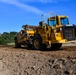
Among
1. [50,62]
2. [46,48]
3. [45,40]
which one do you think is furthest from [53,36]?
[50,62]

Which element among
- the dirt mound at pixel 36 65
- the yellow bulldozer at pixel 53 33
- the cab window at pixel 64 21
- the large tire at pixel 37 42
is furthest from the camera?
the large tire at pixel 37 42

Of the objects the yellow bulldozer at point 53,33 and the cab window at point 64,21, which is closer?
the yellow bulldozer at point 53,33

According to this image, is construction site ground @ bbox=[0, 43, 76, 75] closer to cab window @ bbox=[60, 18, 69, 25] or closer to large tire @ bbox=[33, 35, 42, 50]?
large tire @ bbox=[33, 35, 42, 50]

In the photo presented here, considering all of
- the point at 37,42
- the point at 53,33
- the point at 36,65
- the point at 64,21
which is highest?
the point at 64,21

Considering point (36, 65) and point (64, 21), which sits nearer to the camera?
point (36, 65)

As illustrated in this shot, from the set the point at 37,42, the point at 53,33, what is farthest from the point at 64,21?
the point at 37,42

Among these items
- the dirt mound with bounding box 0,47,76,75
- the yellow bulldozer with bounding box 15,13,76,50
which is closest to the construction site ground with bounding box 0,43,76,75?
the dirt mound with bounding box 0,47,76,75

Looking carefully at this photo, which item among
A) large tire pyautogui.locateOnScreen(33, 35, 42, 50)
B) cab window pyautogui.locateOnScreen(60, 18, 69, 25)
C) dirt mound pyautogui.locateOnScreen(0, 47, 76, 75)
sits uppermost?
cab window pyautogui.locateOnScreen(60, 18, 69, 25)

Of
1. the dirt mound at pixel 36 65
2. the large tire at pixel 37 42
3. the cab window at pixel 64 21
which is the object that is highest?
the cab window at pixel 64 21

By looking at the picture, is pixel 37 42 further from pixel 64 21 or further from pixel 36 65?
pixel 36 65

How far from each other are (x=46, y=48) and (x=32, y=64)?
7.43 meters

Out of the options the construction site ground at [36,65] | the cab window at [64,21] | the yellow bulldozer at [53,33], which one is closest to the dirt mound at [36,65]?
the construction site ground at [36,65]

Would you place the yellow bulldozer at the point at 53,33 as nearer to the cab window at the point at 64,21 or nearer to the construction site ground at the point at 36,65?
the cab window at the point at 64,21

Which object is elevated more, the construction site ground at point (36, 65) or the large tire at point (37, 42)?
the large tire at point (37, 42)
